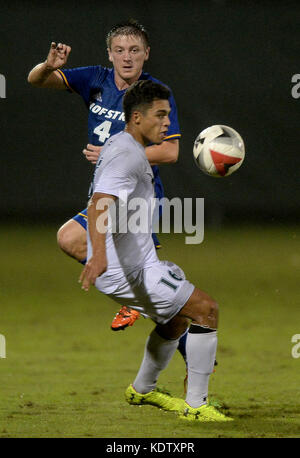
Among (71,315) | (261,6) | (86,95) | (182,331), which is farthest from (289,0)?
(182,331)

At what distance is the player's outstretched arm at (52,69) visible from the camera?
5621mm

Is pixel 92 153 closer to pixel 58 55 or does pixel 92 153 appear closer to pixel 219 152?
pixel 58 55

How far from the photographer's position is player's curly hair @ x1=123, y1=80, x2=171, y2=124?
477cm

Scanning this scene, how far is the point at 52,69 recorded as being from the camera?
575cm

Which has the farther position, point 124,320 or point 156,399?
point 124,320

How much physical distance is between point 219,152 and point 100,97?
104cm

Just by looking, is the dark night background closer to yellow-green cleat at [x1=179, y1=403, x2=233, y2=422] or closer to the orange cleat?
the orange cleat

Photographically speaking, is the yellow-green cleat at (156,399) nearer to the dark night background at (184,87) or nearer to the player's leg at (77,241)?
the player's leg at (77,241)

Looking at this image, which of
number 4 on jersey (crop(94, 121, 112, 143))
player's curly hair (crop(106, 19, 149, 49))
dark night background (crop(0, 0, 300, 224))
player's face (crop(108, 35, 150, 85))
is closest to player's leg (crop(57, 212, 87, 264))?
number 4 on jersey (crop(94, 121, 112, 143))

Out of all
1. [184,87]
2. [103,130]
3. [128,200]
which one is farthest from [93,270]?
[184,87]

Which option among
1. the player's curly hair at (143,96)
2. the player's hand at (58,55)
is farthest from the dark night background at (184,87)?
the player's curly hair at (143,96)

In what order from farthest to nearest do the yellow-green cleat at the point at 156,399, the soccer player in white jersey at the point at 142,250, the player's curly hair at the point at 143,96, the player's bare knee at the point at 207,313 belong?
the yellow-green cleat at the point at 156,399 → the player's bare knee at the point at 207,313 → the player's curly hair at the point at 143,96 → the soccer player in white jersey at the point at 142,250

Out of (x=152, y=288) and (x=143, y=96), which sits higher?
(x=143, y=96)

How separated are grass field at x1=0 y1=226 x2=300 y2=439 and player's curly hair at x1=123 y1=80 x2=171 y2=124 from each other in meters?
1.81
